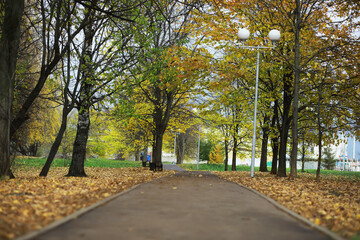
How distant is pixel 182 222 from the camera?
636cm

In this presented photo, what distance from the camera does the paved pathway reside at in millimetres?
5387

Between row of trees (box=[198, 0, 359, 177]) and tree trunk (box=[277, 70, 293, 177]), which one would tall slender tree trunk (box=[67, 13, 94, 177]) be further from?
tree trunk (box=[277, 70, 293, 177])

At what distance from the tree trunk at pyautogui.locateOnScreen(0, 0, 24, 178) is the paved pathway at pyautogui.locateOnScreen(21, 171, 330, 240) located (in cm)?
520

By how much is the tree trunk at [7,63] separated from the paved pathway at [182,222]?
520 centimetres

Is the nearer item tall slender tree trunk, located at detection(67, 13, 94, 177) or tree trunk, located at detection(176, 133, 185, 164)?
tall slender tree trunk, located at detection(67, 13, 94, 177)

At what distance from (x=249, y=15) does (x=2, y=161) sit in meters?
14.2

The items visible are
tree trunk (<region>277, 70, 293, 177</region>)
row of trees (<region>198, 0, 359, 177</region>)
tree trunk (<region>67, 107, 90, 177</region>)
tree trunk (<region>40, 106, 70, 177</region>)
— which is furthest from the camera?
tree trunk (<region>277, 70, 293, 177</region>)

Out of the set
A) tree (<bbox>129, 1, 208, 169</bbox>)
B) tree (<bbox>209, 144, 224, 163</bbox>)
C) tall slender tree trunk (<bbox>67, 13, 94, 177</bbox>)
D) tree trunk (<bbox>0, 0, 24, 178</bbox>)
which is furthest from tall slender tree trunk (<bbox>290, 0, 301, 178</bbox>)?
tree (<bbox>209, 144, 224, 163</bbox>)

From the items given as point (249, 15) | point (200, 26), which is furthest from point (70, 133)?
point (249, 15)

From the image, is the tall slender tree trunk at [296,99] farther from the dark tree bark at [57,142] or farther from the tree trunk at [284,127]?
the dark tree bark at [57,142]

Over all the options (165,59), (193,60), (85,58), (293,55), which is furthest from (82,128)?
(293,55)

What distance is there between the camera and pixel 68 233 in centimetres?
528

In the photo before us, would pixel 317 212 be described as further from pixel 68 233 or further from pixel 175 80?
pixel 175 80

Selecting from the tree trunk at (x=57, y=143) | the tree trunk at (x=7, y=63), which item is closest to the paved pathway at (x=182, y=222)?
the tree trunk at (x=7, y=63)
